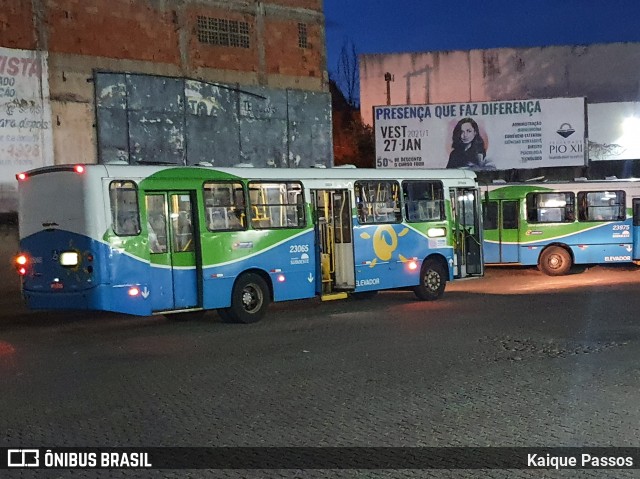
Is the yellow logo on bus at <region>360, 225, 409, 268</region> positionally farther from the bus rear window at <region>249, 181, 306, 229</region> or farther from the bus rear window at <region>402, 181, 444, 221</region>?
the bus rear window at <region>249, 181, 306, 229</region>

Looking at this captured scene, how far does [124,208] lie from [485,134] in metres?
21.3

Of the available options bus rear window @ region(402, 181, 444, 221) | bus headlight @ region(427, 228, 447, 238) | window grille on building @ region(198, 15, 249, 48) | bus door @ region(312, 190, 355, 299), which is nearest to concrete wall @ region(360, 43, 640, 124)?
window grille on building @ region(198, 15, 249, 48)

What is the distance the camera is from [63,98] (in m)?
20.6

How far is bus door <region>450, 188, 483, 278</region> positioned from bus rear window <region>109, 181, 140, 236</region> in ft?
27.0

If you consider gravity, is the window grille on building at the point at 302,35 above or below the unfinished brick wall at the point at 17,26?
above

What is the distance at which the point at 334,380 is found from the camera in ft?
31.0

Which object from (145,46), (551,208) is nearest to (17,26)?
(145,46)

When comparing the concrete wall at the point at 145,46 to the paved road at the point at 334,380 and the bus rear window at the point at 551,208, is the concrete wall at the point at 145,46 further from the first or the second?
the bus rear window at the point at 551,208

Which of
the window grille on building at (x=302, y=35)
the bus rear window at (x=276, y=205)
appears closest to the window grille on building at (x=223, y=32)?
the window grille on building at (x=302, y=35)

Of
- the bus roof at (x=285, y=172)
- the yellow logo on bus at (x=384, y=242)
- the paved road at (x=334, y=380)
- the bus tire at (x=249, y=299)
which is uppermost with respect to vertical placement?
the bus roof at (x=285, y=172)

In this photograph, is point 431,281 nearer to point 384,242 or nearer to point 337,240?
point 384,242

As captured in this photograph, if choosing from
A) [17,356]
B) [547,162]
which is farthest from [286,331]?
[547,162]

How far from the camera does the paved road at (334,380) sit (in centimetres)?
712

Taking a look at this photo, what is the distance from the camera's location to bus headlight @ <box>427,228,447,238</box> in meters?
18.3
